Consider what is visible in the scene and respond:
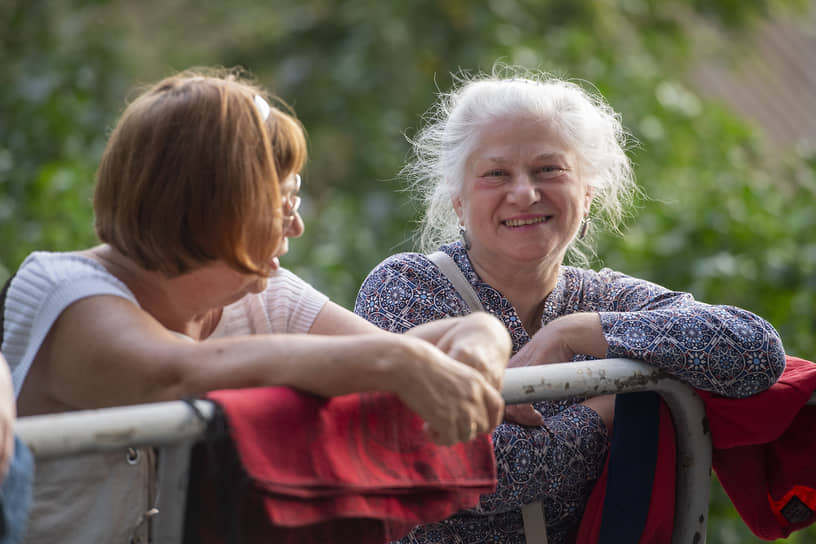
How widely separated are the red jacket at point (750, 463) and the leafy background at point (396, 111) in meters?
1.96

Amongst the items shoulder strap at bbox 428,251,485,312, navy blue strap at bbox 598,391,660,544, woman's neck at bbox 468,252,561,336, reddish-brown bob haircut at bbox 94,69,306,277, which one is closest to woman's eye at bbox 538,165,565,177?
woman's neck at bbox 468,252,561,336

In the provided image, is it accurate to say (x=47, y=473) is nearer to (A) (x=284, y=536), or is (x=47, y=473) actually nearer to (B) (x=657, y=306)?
(A) (x=284, y=536)

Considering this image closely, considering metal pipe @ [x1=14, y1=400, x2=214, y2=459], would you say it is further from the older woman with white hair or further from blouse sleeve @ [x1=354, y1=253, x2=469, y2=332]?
blouse sleeve @ [x1=354, y1=253, x2=469, y2=332]

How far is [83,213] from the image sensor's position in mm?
4441

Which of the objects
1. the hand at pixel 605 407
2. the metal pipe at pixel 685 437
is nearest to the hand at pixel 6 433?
the metal pipe at pixel 685 437

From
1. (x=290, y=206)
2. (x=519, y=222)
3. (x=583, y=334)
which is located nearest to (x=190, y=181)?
(x=290, y=206)

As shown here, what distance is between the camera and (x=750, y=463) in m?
2.33

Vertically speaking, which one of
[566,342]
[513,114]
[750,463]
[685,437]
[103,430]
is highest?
[513,114]

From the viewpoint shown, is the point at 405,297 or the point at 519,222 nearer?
the point at 405,297

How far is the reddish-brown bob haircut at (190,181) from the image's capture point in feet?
5.70

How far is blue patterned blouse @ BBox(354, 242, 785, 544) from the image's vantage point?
87.1 inches

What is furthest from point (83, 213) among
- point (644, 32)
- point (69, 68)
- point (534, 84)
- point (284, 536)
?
point (644, 32)

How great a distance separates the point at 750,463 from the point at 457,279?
85 cm

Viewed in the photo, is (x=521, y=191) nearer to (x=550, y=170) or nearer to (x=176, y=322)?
(x=550, y=170)
